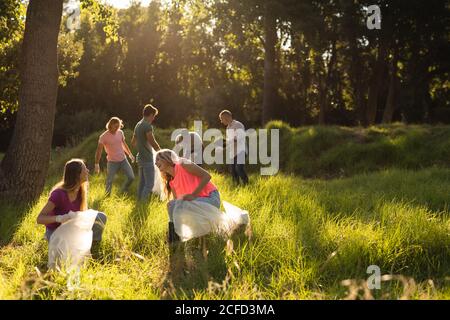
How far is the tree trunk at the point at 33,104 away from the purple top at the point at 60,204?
10.5 ft

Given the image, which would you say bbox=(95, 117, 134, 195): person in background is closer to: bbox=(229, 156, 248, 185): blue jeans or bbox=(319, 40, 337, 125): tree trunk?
bbox=(229, 156, 248, 185): blue jeans

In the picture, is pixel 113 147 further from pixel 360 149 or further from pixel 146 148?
pixel 360 149

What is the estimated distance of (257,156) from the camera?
15.8 meters

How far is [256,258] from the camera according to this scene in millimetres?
5109

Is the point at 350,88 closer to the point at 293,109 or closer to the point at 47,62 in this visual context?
the point at 293,109

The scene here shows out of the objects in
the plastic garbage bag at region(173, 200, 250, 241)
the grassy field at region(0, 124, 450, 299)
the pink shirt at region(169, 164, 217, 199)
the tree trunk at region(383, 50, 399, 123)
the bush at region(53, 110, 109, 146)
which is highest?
the tree trunk at region(383, 50, 399, 123)

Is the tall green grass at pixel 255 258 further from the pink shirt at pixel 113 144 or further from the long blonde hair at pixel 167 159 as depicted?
the pink shirt at pixel 113 144

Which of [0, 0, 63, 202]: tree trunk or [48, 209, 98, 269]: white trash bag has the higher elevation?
[0, 0, 63, 202]: tree trunk

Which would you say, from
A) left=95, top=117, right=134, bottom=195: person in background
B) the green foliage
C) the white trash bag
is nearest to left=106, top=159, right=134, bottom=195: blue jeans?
left=95, top=117, right=134, bottom=195: person in background

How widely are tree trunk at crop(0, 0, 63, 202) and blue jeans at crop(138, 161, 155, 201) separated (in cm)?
175

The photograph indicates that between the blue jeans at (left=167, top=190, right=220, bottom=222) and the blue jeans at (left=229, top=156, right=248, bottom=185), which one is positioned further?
the blue jeans at (left=229, top=156, right=248, bottom=185)

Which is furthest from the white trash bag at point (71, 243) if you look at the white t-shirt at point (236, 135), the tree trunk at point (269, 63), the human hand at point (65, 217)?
the tree trunk at point (269, 63)

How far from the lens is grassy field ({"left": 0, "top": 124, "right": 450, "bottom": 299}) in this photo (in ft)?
14.1

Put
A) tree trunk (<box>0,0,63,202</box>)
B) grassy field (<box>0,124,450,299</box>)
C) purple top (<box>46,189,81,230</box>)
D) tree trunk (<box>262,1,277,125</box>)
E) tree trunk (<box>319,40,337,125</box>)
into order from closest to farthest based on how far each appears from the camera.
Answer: grassy field (<box>0,124,450,299</box>) → purple top (<box>46,189,81,230</box>) → tree trunk (<box>0,0,63,202</box>) → tree trunk (<box>262,1,277,125</box>) → tree trunk (<box>319,40,337,125</box>)
